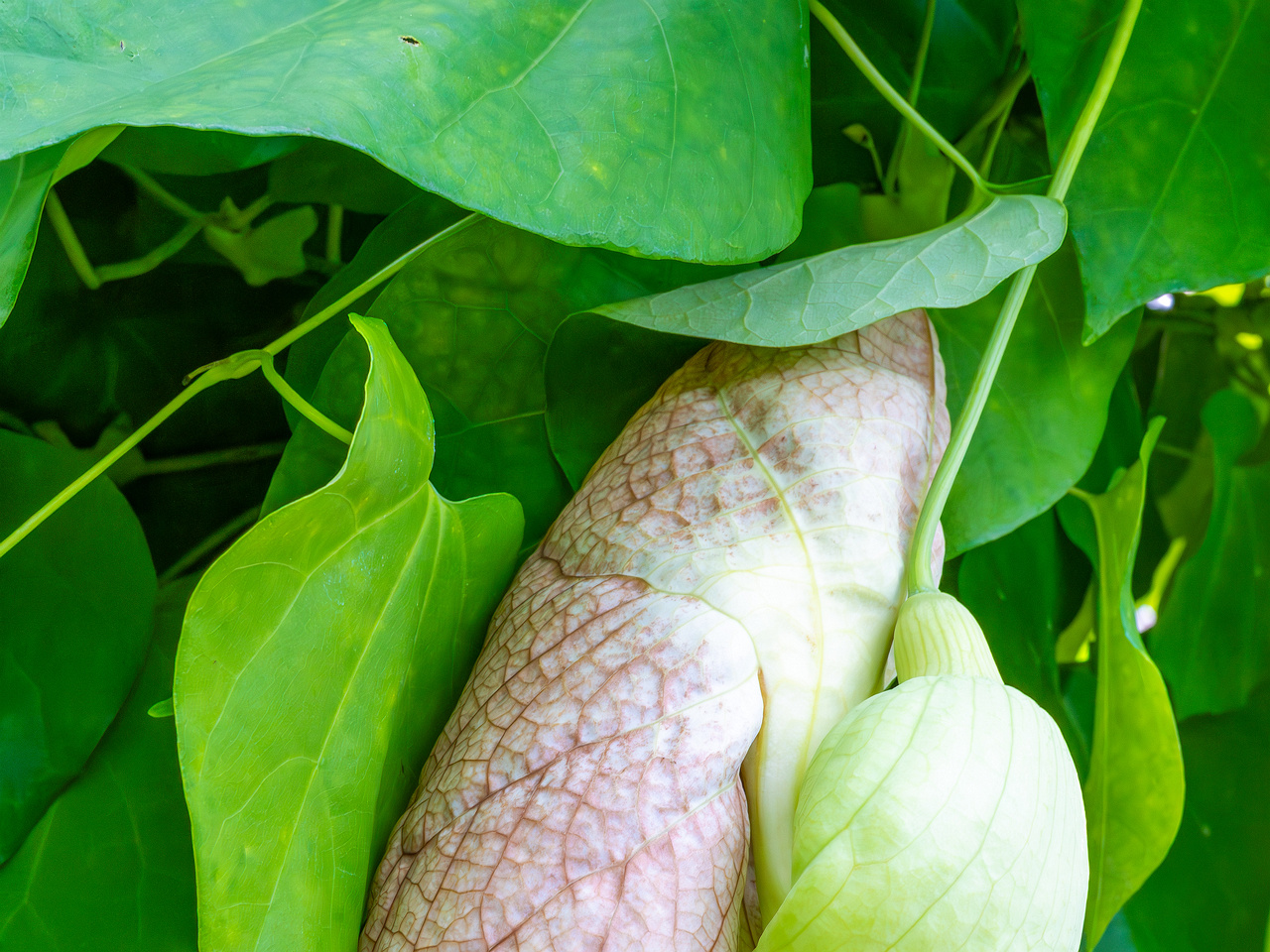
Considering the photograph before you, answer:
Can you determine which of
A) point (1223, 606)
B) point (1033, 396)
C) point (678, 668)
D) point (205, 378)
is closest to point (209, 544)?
point (205, 378)

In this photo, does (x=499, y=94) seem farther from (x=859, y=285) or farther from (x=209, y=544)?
(x=209, y=544)

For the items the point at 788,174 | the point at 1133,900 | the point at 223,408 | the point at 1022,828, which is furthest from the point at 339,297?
the point at 1133,900

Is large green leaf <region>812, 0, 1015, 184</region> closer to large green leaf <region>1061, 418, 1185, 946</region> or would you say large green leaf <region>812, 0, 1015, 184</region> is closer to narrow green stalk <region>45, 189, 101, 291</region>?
large green leaf <region>1061, 418, 1185, 946</region>

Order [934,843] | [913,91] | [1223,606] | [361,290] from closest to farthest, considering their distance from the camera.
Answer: [934,843] → [361,290] → [913,91] → [1223,606]

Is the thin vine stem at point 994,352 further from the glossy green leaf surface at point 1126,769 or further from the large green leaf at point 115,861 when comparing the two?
the large green leaf at point 115,861

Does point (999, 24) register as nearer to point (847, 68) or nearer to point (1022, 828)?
point (847, 68)

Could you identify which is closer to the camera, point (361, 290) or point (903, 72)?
point (361, 290)

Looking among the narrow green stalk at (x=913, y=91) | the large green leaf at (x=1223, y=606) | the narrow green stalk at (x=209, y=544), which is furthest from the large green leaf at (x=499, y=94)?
the large green leaf at (x=1223, y=606)
